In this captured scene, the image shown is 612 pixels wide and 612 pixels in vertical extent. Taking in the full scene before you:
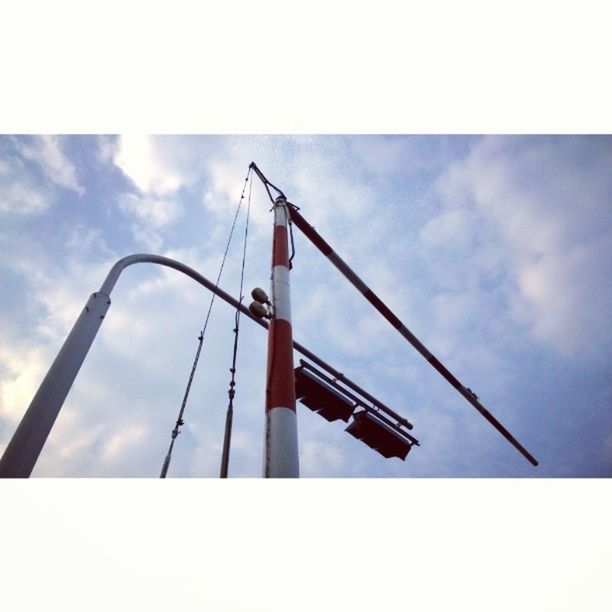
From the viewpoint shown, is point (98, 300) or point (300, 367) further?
point (300, 367)

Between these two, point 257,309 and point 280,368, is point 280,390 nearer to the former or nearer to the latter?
point 280,368

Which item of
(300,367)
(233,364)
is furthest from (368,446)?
(233,364)

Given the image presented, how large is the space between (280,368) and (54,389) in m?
1.82

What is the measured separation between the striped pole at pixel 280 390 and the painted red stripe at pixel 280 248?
1cm

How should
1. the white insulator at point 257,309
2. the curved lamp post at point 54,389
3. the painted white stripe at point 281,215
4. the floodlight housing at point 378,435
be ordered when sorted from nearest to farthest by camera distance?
1. the curved lamp post at point 54,389
2. the white insulator at point 257,309
3. the painted white stripe at point 281,215
4. the floodlight housing at point 378,435

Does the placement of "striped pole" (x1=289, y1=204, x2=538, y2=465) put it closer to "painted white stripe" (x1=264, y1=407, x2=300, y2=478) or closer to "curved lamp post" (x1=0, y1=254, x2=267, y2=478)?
"curved lamp post" (x1=0, y1=254, x2=267, y2=478)

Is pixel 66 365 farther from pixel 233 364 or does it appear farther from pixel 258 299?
pixel 233 364

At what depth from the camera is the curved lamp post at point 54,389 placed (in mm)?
2678

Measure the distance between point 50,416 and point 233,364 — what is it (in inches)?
90.6

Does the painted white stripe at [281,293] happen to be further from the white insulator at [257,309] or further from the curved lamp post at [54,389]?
the curved lamp post at [54,389]

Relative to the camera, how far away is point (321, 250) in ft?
21.5

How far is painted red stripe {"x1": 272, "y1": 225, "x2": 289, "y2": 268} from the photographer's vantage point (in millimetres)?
4743

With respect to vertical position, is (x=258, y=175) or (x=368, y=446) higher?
(x=258, y=175)

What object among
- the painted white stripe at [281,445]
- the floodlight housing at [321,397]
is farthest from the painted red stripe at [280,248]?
the painted white stripe at [281,445]
